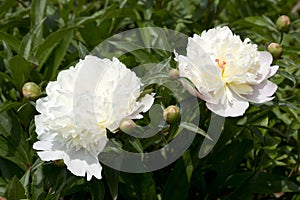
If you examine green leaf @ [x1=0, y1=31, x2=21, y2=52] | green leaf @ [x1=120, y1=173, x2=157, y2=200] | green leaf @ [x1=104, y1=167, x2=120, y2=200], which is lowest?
green leaf @ [x1=120, y1=173, x2=157, y2=200]

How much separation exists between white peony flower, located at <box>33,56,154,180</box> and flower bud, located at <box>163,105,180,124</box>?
0.16 feet

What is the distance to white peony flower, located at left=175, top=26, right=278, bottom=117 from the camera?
131 cm

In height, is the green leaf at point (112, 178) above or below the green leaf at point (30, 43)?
below

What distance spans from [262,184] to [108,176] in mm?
516

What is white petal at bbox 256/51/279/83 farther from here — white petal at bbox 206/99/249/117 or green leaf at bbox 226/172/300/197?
green leaf at bbox 226/172/300/197

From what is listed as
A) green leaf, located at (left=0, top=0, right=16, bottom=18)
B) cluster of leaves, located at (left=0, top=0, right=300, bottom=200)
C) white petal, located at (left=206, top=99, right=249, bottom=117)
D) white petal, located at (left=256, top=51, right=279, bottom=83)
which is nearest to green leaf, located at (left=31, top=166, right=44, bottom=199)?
cluster of leaves, located at (left=0, top=0, right=300, bottom=200)

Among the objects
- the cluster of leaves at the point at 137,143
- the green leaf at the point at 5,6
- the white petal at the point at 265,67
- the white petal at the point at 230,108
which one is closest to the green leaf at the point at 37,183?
the cluster of leaves at the point at 137,143

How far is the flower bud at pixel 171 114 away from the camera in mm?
1279

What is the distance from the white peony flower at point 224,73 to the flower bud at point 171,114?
73 mm

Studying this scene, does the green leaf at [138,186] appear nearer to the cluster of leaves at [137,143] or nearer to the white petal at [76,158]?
the cluster of leaves at [137,143]

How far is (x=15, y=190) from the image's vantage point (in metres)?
1.29

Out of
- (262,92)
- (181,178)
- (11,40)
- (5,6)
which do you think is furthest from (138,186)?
(5,6)

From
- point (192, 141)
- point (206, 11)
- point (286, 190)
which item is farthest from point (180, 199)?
point (206, 11)

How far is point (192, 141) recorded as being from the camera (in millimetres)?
1562
